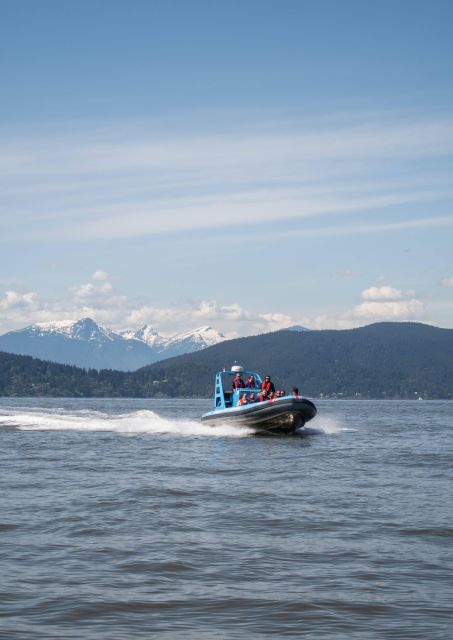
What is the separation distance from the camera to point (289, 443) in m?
38.5

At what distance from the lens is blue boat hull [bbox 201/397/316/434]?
4094 centimetres

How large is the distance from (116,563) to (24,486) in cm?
945

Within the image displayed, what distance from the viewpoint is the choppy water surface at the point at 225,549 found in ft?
35.3

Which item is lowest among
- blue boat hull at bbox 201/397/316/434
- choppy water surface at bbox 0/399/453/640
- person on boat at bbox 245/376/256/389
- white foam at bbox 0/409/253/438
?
choppy water surface at bbox 0/399/453/640

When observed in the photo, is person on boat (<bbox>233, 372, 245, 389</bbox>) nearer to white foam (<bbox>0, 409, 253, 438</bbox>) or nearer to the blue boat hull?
white foam (<bbox>0, 409, 253, 438</bbox>)

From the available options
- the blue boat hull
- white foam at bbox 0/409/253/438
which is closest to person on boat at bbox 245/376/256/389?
white foam at bbox 0/409/253/438

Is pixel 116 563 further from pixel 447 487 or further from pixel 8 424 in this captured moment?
pixel 8 424

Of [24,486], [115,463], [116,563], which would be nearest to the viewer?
[116,563]

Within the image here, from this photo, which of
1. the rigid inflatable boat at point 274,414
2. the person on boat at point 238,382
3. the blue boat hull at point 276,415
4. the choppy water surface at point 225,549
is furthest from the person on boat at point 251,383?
the choppy water surface at point 225,549

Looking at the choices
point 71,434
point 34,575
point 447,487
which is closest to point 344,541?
point 34,575

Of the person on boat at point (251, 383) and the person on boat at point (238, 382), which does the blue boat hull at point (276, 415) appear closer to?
the person on boat at point (238, 382)

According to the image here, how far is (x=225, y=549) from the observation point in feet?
48.0

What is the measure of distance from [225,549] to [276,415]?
26.7 m

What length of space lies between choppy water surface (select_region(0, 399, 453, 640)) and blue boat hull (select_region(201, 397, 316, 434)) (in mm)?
11521
